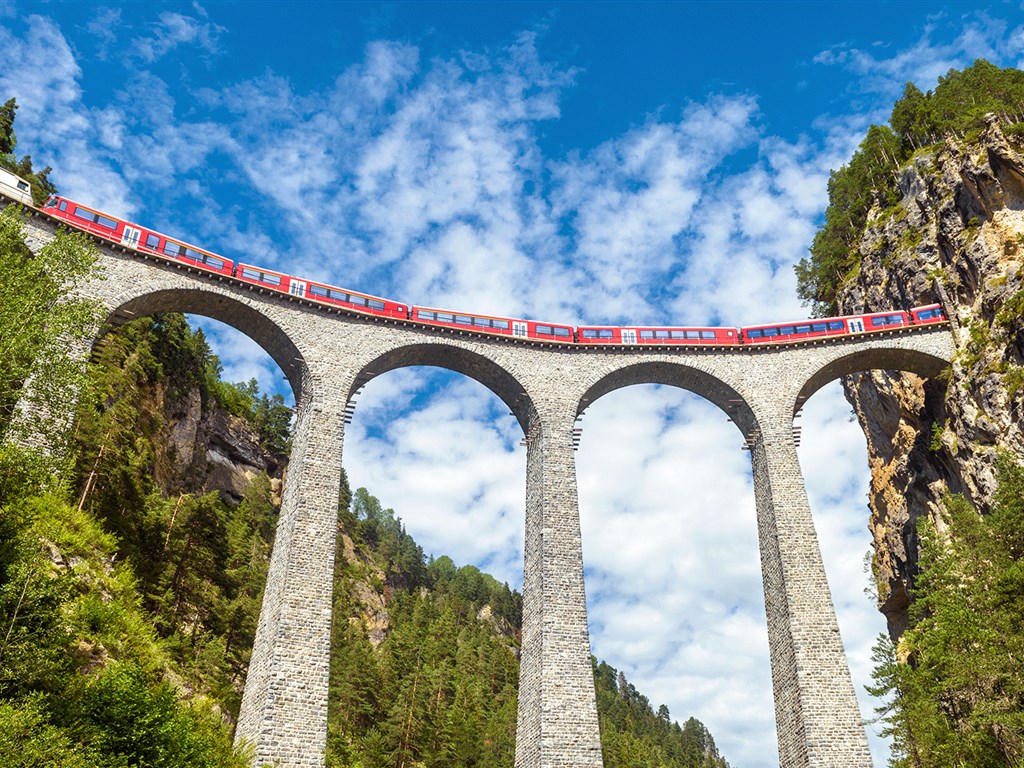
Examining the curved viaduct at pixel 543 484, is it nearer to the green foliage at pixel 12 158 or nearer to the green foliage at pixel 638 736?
the green foliage at pixel 12 158

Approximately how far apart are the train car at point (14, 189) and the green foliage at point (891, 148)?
42.4 meters

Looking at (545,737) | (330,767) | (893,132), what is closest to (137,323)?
(330,767)

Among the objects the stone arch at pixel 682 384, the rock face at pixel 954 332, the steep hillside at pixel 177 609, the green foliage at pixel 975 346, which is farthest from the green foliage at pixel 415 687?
the green foliage at pixel 975 346

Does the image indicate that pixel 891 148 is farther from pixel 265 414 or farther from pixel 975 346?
pixel 265 414

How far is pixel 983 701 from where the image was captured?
2509 cm

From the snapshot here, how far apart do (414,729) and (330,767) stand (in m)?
11.3

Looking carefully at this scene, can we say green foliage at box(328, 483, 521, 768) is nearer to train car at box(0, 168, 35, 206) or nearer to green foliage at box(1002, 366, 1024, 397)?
train car at box(0, 168, 35, 206)

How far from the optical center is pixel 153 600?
31.6m

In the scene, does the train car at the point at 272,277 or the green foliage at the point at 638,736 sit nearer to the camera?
the train car at the point at 272,277

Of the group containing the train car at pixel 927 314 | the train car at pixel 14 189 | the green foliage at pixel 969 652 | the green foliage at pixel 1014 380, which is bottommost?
the green foliage at pixel 969 652

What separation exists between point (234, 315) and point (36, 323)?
48.5 ft

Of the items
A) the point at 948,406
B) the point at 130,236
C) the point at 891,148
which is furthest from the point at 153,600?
the point at 891,148

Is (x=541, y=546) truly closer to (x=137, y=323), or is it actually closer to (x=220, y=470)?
(x=137, y=323)

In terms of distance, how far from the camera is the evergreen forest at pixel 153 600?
16.1 meters
